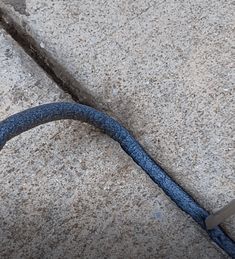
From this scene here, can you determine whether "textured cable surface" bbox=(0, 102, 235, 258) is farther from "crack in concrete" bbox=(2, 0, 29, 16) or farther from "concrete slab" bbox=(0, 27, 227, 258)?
"crack in concrete" bbox=(2, 0, 29, 16)

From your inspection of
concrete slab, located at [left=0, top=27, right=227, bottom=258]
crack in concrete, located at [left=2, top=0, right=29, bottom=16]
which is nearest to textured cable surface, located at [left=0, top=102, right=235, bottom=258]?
concrete slab, located at [left=0, top=27, right=227, bottom=258]

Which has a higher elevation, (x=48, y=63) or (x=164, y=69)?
(x=48, y=63)

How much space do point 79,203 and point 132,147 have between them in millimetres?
240

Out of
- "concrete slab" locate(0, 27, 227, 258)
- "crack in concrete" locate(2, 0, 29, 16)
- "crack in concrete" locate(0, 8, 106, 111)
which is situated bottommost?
"concrete slab" locate(0, 27, 227, 258)

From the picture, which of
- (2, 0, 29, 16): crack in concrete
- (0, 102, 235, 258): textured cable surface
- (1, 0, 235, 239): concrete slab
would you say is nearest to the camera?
(0, 102, 235, 258): textured cable surface

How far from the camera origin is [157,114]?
198 centimetres

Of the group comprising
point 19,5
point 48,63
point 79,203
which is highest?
point 19,5

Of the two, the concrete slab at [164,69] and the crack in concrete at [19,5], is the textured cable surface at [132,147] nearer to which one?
the concrete slab at [164,69]

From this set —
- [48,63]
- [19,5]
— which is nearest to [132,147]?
[48,63]

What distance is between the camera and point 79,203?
1.86 meters

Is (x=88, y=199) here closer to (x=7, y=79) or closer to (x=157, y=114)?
(x=157, y=114)

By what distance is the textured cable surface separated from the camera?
1.77 m

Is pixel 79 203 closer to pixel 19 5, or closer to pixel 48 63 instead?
pixel 48 63

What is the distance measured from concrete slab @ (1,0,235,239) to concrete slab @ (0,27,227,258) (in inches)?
A: 4.4
